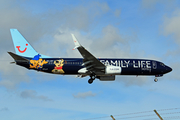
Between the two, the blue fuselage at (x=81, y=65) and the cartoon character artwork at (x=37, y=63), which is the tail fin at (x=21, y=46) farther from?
the blue fuselage at (x=81, y=65)

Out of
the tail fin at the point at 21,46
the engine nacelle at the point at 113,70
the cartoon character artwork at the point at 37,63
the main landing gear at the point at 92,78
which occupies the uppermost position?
the tail fin at the point at 21,46

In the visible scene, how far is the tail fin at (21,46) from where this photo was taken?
159 ft

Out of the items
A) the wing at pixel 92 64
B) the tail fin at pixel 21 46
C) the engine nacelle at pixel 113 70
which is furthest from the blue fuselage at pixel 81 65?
the tail fin at pixel 21 46

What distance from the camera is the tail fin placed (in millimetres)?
48312

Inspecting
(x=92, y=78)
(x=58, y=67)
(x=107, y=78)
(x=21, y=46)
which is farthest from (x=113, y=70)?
(x=21, y=46)

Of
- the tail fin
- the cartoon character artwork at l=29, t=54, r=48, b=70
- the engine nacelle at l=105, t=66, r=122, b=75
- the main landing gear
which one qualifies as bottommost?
the main landing gear

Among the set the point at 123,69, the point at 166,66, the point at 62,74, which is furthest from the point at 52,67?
the point at 166,66

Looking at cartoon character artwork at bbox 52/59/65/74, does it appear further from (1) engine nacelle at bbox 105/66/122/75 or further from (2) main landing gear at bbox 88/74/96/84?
(1) engine nacelle at bbox 105/66/122/75

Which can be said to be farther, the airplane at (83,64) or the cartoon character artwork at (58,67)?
the cartoon character artwork at (58,67)

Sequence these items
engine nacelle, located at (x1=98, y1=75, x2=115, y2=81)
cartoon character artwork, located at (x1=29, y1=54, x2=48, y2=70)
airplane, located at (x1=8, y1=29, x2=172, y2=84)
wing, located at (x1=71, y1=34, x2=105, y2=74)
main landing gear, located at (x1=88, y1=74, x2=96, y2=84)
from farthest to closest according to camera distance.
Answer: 1. engine nacelle, located at (x1=98, y1=75, x2=115, y2=81)
2. main landing gear, located at (x1=88, y1=74, x2=96, y2=84)
3. cartoon character artwork, located at (x1=29, y1=54, x2=48, y2=70)
4. airplane, located at (x1=8, y1=29, x2=172, y2=84)
5. wing, located at (x1=71, y1=34, x2=105, y2=74)

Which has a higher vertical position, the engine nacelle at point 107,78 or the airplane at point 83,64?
the airplane at point 83,64

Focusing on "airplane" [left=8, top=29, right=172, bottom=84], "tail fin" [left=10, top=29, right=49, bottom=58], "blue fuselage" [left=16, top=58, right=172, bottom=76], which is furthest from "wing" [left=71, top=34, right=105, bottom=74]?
"tail fin" [left=10, top=29, right=49, bottom=58]

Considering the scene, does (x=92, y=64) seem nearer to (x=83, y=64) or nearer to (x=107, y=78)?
(x=83, y=64)

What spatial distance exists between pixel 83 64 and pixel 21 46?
12608 mm
